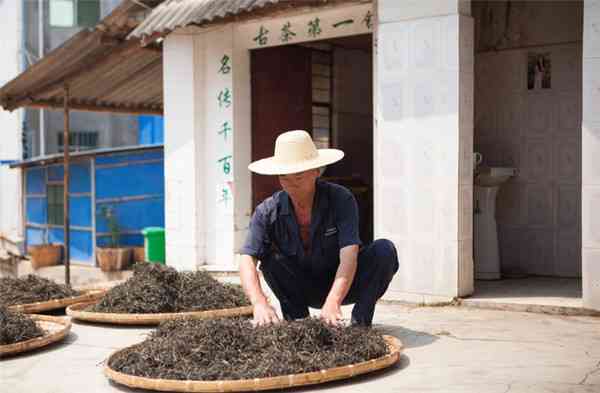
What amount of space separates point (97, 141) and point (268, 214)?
58.0 feet

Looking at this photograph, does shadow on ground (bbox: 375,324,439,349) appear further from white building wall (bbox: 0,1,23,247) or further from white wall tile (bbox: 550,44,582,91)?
white building wall (bbox: 0,1,23,247)

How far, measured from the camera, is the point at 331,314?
151 inches

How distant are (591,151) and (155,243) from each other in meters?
7.20

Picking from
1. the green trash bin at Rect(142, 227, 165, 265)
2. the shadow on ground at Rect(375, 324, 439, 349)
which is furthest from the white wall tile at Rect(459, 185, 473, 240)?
the green trash bin at Rect(142, 227, 165, 265)

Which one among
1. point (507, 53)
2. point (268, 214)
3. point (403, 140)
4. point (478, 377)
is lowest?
point (478, 377)

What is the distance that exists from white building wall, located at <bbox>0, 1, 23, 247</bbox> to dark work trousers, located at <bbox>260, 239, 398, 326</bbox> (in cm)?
1462

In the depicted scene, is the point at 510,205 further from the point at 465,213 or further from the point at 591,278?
the point at 591,278

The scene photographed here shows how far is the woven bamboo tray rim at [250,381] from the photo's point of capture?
328 centimetres

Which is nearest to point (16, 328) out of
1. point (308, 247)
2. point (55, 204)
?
point (308, 247)

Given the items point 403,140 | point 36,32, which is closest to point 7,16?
point 36,32

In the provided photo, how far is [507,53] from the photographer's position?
775 centimetres

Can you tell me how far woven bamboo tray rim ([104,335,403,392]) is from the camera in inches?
129

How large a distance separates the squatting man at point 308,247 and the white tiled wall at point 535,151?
372cm

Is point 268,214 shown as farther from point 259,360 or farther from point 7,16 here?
point 7,16
